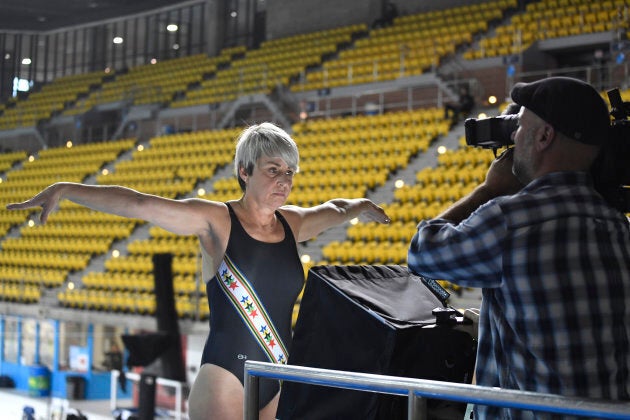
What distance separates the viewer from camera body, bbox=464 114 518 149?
Result: 1.81 metres

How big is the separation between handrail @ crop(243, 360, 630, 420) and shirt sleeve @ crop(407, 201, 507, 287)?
22 cm

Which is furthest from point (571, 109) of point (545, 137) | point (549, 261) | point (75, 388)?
point (75, 388)

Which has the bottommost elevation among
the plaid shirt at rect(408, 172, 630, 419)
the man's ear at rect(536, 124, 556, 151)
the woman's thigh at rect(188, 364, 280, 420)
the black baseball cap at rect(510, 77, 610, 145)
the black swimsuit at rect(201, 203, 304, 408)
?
the woman's thigh at rect(188, 364, 280, 420)

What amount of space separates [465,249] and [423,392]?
290 millimetres

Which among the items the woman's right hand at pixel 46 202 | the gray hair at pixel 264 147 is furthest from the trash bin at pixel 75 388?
the woman's right hand at pixel 46 202

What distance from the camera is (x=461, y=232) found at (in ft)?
5.41

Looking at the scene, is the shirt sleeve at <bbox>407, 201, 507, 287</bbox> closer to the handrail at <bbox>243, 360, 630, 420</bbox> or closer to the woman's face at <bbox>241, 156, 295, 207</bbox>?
the handrail at <bbox>243, 360, 630, 420</bbox>

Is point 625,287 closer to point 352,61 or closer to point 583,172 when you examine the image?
point 583,172

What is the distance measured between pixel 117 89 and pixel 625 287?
23220mm

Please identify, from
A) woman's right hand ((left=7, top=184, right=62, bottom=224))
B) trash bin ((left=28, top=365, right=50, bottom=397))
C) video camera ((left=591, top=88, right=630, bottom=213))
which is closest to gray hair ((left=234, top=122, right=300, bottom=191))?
woman's right hand ((left=7, top=184, right=62, bottom=224))

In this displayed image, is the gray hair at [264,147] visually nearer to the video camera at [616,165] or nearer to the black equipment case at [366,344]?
the black equipment case at [366,344]

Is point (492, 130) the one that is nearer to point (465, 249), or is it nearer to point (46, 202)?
point (465, 249)

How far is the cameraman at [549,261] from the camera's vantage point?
1.59 meters

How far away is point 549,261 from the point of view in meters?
1.59
